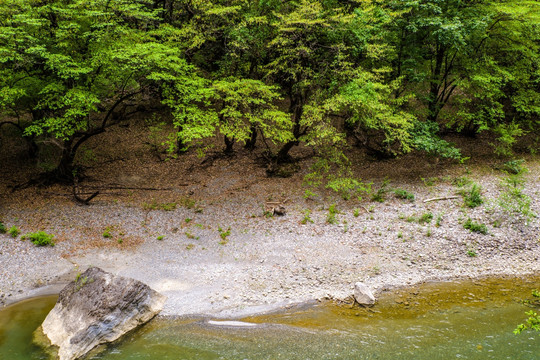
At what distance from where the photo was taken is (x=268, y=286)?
10.1 metres

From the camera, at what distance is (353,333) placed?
8.36m

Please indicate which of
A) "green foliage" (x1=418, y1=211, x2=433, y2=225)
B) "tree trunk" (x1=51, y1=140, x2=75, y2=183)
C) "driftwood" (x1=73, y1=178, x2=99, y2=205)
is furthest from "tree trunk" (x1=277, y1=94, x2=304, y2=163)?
"tree trunk" (x1=51, y1=140, x2=75, y2=183)

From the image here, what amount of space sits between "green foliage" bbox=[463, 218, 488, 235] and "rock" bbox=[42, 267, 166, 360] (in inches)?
435

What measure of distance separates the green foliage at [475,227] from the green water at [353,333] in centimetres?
257

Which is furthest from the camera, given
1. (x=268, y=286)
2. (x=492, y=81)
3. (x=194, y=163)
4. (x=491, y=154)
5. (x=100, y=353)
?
(x=194, y=163)

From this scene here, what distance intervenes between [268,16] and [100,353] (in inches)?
572

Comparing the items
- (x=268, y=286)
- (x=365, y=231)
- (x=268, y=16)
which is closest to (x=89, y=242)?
(x=268, y=286)

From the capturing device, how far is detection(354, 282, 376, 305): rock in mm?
9320

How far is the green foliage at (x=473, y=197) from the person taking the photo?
13.2 m

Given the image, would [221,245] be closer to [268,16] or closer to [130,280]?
[130,280]

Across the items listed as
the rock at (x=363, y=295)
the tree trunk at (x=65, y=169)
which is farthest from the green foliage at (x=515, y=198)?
the tree trunk at (x=65, y=169)

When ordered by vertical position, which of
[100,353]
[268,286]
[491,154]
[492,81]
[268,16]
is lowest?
[100,353]

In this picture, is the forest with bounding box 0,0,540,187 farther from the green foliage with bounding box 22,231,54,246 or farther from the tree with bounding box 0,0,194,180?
the green foliage with bounding box 22,231,54,246

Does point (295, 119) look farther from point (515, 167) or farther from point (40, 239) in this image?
point (40, 239)
